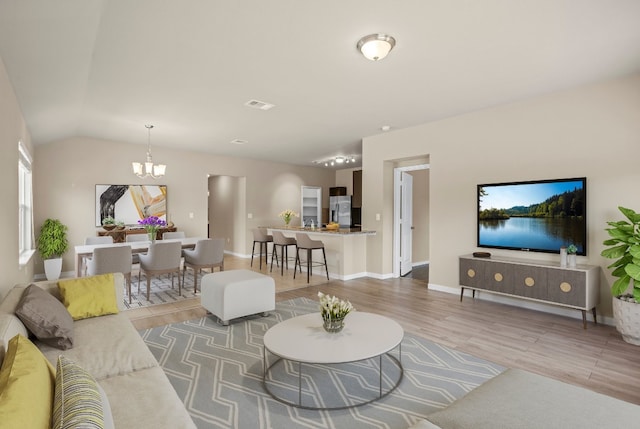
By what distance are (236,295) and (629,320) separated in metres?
3.85

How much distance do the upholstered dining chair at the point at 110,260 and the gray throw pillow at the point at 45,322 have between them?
2.28 meters

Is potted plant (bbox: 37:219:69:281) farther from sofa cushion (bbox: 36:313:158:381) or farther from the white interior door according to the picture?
the white interior door

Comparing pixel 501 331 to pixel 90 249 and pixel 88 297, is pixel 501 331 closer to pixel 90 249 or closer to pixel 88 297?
pixel 88 297

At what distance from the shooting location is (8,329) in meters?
1.80

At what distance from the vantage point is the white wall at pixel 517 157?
3684mm

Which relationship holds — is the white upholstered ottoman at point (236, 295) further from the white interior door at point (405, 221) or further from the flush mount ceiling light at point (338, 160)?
the flush mount ceiling light at point (338, 160)

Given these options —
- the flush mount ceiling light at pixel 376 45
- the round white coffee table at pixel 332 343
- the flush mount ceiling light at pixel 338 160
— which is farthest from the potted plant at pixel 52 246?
the flush mount ceiling light at pixel 376 45

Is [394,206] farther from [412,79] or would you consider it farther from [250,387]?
[250,387]

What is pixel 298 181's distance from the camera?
997 cm

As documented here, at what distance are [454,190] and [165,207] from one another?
18.9 feet

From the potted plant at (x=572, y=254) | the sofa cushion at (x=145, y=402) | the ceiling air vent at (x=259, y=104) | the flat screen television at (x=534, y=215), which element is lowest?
the sofa cushion at (x=145, y=402)

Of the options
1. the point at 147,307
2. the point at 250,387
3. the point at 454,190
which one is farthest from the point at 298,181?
the point at 250,387

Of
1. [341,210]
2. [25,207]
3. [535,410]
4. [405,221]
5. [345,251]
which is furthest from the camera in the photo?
[341,210]

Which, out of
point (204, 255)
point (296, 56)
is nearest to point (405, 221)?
point (204, 255)
